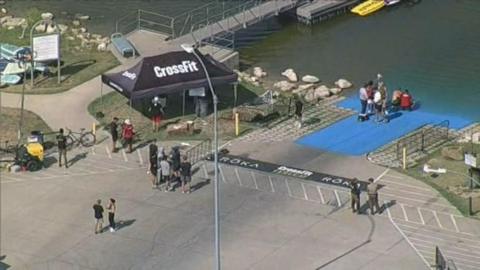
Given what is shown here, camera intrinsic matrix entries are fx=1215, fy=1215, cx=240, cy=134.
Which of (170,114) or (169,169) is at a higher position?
(169,169)

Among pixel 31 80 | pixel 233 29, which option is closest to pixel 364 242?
pixel 31 80

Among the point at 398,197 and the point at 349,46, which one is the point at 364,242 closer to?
the point at 398,197

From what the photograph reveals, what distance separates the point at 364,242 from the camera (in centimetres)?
4144

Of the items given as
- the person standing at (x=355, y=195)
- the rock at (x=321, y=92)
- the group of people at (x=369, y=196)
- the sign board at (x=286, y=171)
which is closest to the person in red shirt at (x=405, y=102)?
the rock at (x=321, y=92)

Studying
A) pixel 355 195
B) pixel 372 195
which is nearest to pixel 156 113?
pixel 355 195

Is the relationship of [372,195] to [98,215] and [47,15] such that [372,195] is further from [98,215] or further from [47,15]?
[47,15]

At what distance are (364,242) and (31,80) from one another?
2318 cm

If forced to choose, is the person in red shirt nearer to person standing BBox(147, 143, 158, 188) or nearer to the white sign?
person standing BBox(147, 143, 158, 188)

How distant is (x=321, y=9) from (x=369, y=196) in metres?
29.7

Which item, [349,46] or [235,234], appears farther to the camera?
[349,46]

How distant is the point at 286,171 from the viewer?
47.5 meters

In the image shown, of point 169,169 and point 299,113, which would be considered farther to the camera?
point 299,113

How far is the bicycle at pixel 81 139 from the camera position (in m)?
50.8

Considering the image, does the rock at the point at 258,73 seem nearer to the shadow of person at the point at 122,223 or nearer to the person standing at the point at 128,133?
the person standing at the point at 128,133
